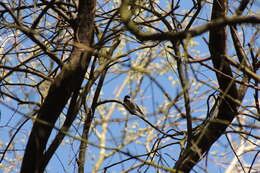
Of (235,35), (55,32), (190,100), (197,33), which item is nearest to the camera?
(197,33)

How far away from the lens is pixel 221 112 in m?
2.13

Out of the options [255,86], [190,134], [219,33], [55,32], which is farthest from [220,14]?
[55,32]

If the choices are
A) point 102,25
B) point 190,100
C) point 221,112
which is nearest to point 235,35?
point 221,112

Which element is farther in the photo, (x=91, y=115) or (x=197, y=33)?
(x=91, y=115)

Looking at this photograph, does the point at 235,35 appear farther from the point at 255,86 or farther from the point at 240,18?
the point at 240,18

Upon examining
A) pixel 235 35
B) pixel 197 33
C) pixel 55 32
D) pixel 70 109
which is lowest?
pixel 197 33

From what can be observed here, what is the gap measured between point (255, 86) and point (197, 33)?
0.79 meters

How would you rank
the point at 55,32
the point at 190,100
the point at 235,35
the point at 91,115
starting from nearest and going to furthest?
the point at 190,100, the point at 235,35, the point at 91,115, the point at 55,32

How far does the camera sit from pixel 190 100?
1836 mm

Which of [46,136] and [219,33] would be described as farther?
[219,33]

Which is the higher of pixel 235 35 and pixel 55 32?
pixel 55 32

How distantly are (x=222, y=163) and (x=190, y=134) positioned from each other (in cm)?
51

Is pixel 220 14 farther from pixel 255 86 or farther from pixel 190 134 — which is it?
pixel 190 134

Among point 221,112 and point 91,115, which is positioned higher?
point 91,115
